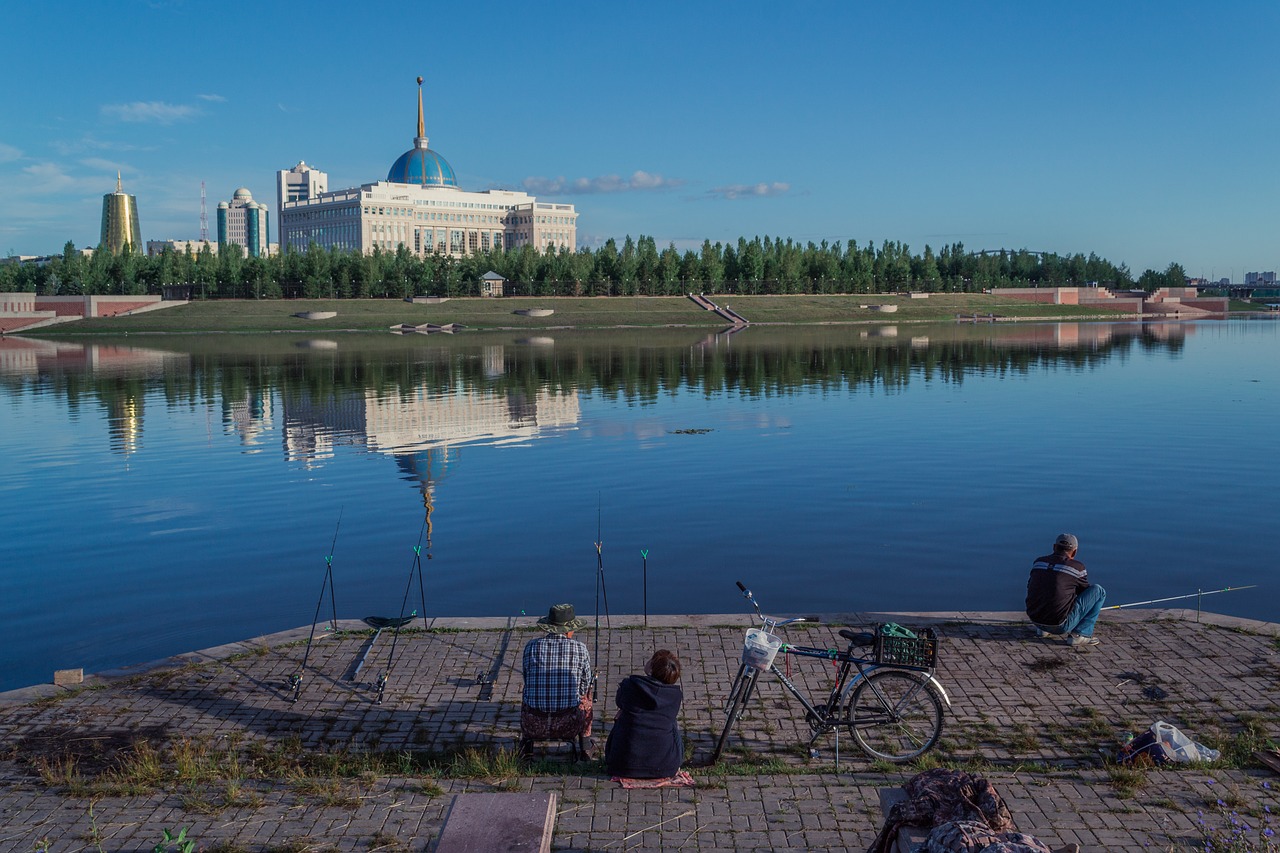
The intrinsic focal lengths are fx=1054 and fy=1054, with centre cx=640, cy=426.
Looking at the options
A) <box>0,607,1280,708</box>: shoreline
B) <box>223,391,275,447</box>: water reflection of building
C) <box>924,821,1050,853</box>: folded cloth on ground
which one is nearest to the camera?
<box>924,821,1050,853</box>: folded cloth on ground

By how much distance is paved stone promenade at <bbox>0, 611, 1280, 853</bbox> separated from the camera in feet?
26.0

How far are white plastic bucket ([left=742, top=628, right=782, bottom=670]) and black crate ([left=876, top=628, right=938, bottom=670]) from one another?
0.90 metres

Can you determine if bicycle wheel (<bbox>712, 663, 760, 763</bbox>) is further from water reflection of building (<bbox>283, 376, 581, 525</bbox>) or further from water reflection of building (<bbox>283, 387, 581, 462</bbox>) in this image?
water reflection of building (<bbox>283, 387, 581, 462</bbox>)

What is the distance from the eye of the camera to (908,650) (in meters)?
9.12

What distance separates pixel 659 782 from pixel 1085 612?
5.84m

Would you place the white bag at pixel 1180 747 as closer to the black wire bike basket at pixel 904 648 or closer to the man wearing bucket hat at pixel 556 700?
the black wire bike basket at pixel 904 648

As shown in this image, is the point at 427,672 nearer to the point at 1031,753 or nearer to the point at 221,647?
the point at 221,647

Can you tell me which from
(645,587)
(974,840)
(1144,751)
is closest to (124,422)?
(645,587)

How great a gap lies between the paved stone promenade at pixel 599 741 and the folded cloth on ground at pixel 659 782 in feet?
0.37

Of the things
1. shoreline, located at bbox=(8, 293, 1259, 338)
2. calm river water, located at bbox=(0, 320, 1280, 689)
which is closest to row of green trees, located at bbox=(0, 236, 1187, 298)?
shoreline, located at bbox=(8, 293, 1259, 338)

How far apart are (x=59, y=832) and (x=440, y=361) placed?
5248 cm

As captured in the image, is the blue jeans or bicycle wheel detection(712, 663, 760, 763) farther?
the blue jeans

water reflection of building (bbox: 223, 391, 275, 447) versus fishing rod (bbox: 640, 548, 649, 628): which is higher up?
water reflection of building (bbox: 223, 391, 275, 447)

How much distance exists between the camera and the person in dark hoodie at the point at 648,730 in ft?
28.3
